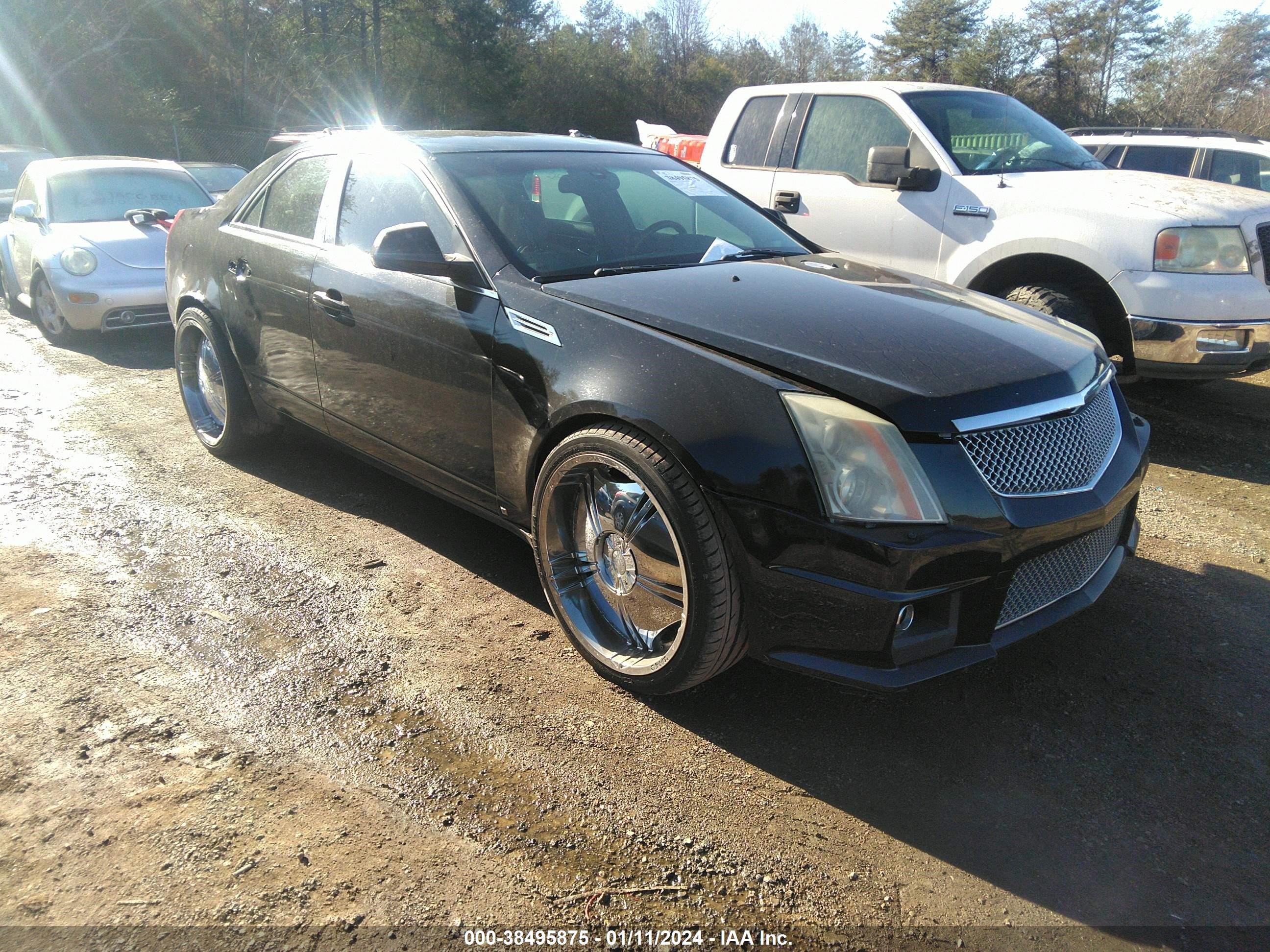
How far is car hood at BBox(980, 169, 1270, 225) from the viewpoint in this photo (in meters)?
5.06

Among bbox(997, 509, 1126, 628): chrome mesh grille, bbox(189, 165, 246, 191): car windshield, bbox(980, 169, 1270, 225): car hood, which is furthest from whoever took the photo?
bbox(189, 165, 246, 191): car windshield

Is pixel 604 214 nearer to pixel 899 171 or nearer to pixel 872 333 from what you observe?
pixel 872 333

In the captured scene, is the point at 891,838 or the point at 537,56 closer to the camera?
the point at 891,838

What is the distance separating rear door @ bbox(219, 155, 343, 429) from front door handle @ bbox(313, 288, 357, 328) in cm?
12

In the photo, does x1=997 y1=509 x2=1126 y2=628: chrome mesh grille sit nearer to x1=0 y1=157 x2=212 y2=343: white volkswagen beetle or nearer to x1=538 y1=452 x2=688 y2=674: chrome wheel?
x1=538 y1=452 x2=688 y2=674: chrome wheel

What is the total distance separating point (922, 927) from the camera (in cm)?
208

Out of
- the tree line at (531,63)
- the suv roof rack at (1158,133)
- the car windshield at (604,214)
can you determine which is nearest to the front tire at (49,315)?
the car windshield at (604,214)

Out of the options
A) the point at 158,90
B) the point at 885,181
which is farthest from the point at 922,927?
the point at 158,90

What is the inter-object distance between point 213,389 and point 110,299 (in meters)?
3.47

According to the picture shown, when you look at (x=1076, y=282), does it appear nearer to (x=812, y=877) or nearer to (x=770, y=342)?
(x=770, y=342)

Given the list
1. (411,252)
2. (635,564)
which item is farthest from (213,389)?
(635,564)

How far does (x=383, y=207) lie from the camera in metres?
3.74

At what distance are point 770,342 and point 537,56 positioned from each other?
47540mm

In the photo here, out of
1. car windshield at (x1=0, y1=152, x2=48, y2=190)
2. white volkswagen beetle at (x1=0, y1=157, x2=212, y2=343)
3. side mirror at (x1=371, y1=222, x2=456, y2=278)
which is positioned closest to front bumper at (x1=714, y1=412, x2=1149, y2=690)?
side mirror at (x1=371, y1=222, x2=456, y2=278)
